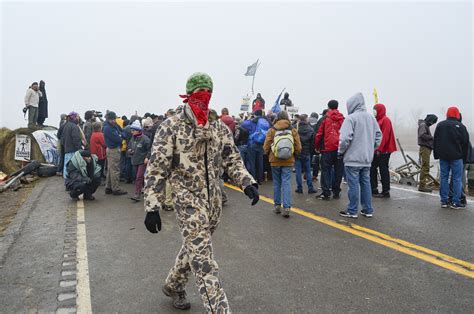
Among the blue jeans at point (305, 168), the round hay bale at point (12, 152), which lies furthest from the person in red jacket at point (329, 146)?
the round hay bale at point (12, 152)

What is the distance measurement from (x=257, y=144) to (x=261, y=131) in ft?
1.33

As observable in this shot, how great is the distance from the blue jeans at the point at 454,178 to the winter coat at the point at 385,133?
1202 mm

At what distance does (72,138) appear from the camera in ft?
28.8

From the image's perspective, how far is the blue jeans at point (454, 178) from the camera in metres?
6.79

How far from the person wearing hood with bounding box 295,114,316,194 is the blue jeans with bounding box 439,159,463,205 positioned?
8.82ft

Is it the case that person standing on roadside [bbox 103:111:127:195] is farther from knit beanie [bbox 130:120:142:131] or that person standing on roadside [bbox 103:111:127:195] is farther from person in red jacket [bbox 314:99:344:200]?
person in red jacket [bbox 314:99:344:200]

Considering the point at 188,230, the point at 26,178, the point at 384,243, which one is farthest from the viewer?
the point at 26,178

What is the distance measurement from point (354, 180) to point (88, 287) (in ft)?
14.7

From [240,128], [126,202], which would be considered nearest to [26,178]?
[126,202]

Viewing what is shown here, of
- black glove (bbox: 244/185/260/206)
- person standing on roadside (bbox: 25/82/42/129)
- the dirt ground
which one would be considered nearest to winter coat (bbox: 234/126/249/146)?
the dirt ground

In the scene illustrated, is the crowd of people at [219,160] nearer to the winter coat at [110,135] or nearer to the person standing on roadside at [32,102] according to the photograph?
the winter coat at [110,135]

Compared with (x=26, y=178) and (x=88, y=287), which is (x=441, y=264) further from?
(x=26, y=178)

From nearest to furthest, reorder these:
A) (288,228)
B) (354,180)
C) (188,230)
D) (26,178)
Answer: (188,230)
(288,228)
(354,180)
(26,178)

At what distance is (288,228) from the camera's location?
562 centimetres
